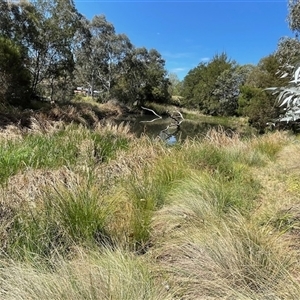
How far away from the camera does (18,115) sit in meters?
12.0

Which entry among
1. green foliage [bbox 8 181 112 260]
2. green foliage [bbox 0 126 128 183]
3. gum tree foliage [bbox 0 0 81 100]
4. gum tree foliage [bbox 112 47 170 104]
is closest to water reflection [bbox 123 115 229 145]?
green foliage [bbox 0 126 128 183]

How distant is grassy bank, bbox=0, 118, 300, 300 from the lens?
4.61 feet

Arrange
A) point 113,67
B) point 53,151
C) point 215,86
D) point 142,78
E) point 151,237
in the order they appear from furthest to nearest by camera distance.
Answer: point 142,78 → point 113,67 → point 215,86 → point 53,151 → point 151,237

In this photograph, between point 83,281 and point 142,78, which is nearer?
point 83,281

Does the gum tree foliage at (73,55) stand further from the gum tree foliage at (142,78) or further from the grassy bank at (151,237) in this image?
the grassy bank at (151,237)

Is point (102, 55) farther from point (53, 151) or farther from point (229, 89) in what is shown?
point (53, 151)

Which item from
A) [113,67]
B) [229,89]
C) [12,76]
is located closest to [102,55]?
[113,67]

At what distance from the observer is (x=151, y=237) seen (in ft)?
7.27

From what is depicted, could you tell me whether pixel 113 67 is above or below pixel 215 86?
above

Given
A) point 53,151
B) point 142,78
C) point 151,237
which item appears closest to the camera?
point 151,237

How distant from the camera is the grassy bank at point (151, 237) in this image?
141 centimetres

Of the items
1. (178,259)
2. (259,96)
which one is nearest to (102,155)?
(178,259)

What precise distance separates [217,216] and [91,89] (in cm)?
3544

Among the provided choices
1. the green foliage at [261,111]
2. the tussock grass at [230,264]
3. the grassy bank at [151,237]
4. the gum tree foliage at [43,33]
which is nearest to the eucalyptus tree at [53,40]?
the gum tree foliage at [43,33]
